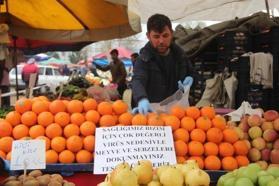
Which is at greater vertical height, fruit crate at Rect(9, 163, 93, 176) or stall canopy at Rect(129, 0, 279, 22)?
stall canopy at Rect(129, 0, 279, 22)

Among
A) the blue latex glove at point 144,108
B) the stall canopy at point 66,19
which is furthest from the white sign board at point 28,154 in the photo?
the stall canopy at point 66,19

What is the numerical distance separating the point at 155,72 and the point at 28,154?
177 centimetres

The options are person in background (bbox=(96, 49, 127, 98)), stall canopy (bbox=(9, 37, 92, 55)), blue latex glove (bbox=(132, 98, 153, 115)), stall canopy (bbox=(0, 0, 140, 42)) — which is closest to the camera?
blue latex glove (bbox=(132, 98, 153, 115))

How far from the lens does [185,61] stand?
427cm

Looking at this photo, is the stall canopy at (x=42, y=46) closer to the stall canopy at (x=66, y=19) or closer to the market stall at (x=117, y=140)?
the stall canopy at (x=66, y=19)

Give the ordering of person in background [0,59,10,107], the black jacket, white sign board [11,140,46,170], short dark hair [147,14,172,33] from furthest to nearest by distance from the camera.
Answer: person in background [0,59,10,107], the black jacket, short dark hair [147,14,172,33], white sign board [11,140,46,170]

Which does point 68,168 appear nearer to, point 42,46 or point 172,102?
point 172,102

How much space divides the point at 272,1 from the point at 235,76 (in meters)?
2.07

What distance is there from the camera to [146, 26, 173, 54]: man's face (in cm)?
390

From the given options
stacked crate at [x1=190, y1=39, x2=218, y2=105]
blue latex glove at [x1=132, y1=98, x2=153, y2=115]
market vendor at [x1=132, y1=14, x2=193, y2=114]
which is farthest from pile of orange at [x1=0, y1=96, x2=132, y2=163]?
stacked crate at [x1=190, y1=39, x2=218, y2=105]

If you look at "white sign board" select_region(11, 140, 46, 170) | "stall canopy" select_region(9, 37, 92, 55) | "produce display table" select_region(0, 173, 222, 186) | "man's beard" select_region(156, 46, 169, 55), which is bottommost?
"produce display table" select_region(0, 173, 222, 186)

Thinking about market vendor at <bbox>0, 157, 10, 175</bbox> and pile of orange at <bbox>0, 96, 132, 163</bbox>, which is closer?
market vendor at <bbox>0, 157, 10, 175</bbox>

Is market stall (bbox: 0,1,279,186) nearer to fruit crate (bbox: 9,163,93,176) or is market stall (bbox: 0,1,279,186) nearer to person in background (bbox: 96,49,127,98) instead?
fruit crate (bbox: 9,163,93,176)

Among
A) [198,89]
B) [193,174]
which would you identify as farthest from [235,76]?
[193,174]
